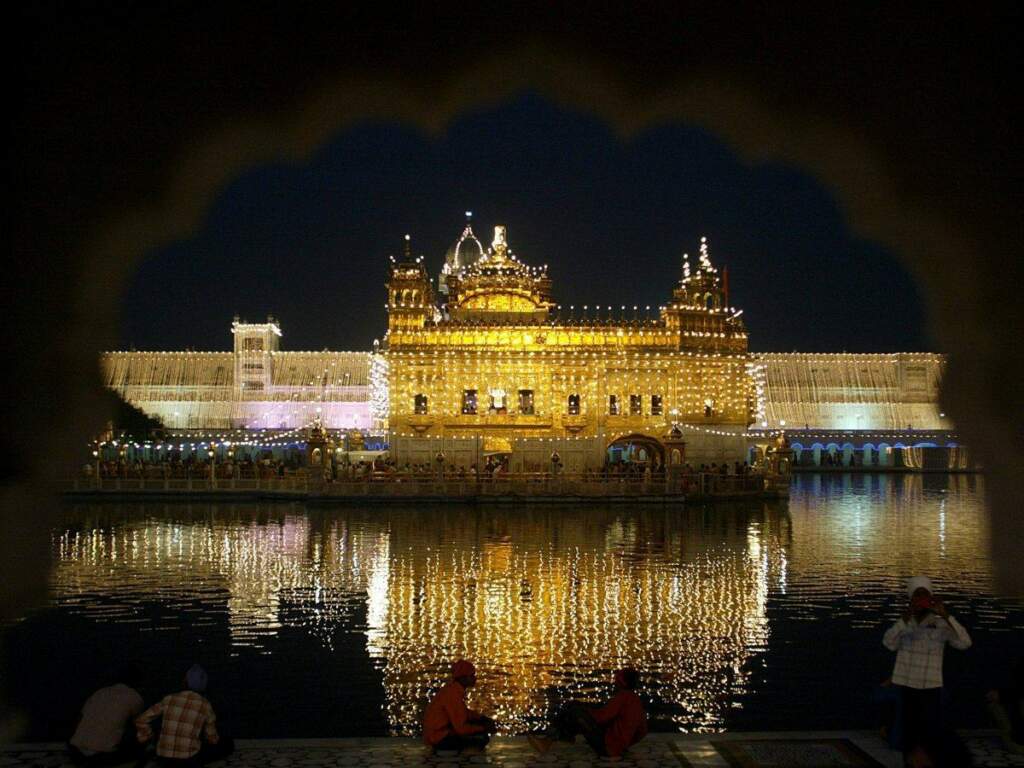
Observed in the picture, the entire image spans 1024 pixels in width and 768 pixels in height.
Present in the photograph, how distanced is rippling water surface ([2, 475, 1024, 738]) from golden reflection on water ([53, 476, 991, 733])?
0.07 m

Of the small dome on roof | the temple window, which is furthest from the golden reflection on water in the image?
the small dome on roof

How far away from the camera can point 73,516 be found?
3719cm

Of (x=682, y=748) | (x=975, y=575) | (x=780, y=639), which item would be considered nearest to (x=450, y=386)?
(x=975, y=575)

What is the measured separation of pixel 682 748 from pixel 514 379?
48.6 metres

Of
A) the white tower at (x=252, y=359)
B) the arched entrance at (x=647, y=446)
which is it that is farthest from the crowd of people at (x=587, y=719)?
the white tower at (x=252, y=359)

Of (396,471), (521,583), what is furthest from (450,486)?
(521,583)

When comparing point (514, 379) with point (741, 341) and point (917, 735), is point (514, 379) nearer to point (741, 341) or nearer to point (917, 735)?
point (741, 341)

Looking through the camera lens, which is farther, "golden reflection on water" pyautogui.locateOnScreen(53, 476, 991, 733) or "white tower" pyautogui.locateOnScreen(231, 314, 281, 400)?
"white tower" pyautogui.locateOnScreen(231, 314, 281, 400)

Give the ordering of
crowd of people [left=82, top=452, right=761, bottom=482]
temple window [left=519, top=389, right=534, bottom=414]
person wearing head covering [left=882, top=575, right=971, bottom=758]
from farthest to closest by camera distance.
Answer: temple window [left=519, top=389, right=534, bottom=414]
crowd of people [left=82, top=452, right=761, bottom=482]
person wearing head covering [left=882, top=575, right=971, bottom=758]

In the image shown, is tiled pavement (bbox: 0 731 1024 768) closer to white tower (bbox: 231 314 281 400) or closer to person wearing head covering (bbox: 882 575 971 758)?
person wearing head covering (bbox: 882 575 971 758)

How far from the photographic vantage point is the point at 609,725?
10.3 metres

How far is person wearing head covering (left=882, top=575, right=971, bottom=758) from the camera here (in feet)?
32.0

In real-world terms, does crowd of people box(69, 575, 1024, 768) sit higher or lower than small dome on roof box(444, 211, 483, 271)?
→ lower

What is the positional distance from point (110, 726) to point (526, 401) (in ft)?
162
